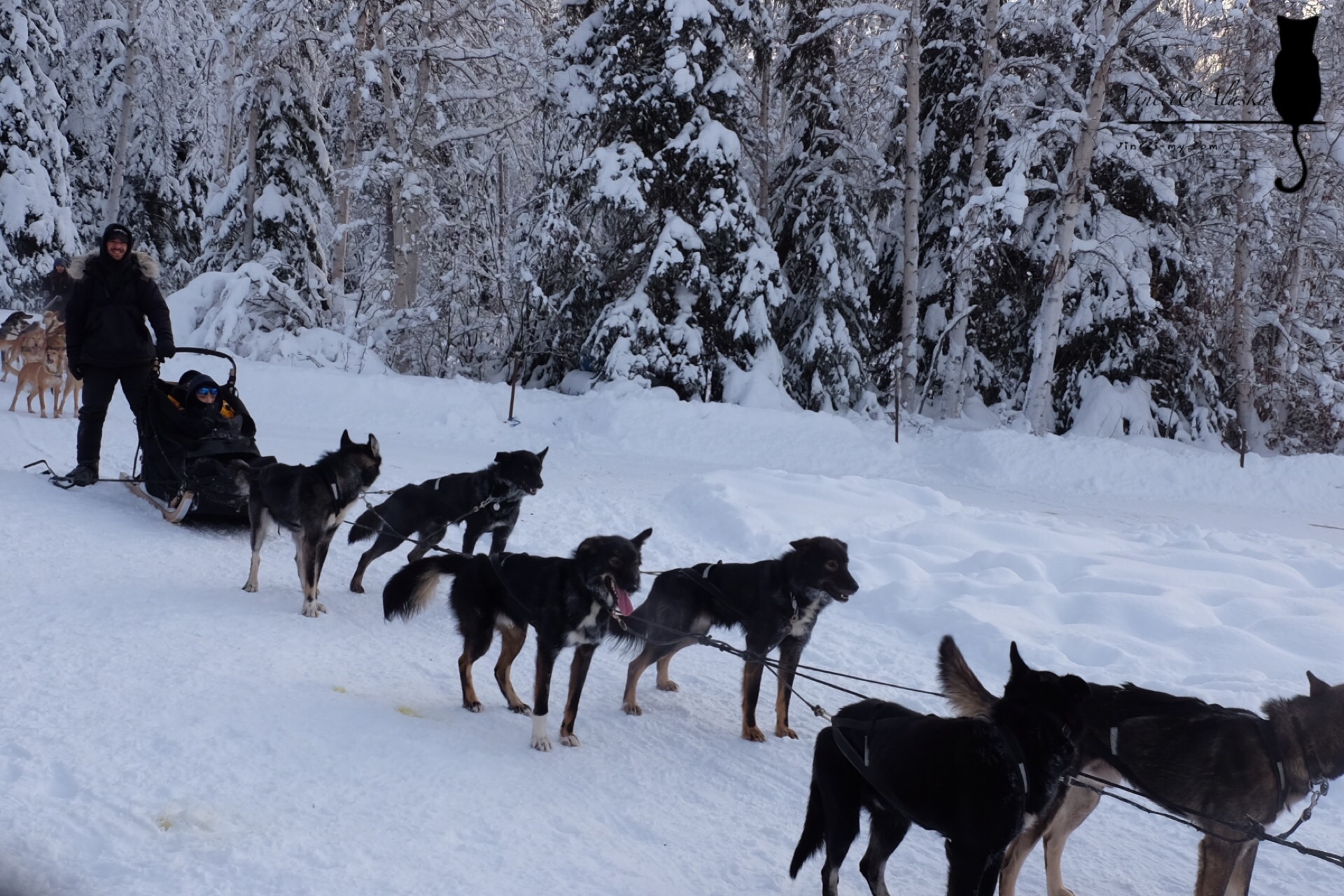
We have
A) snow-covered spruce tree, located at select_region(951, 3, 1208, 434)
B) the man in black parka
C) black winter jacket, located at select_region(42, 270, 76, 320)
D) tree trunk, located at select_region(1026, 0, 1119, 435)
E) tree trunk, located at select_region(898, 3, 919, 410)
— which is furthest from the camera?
tree trunk, located at select_region(898, 3, 919, 410)

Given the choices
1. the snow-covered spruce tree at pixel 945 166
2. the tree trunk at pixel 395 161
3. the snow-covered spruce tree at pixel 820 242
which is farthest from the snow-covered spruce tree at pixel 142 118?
the snow-covered spruce tree at pixel 945 166

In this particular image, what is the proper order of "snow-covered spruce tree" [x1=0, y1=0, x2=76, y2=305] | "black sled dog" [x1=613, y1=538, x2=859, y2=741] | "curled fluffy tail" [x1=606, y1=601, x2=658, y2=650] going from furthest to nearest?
"snow-covered spruce tree" [x1=0, y1=0, x2=76, y2=305]
"black sled dog" [x1=613, y1=538, x2=859, y2=741]
"curled fluffy tail" [x1=606, y1=601, x2=658, y2=650]

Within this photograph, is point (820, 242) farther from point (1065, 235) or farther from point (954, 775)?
point (954, 775)

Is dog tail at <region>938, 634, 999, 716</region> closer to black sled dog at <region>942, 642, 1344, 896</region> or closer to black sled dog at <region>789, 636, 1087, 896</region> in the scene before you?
black sled dog at <region>942, 642, 1344, 896</region>

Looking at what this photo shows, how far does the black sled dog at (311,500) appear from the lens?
6281 millimetres

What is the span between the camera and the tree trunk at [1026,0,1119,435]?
15312 millimetres

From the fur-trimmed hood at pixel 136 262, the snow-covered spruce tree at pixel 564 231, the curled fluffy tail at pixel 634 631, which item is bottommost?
the curled fluffy tail at pixel 634 631

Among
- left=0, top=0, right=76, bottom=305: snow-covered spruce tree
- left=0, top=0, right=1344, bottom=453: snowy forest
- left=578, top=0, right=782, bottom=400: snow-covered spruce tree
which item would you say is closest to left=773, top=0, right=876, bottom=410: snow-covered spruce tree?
left=0, top=0, right=1344, bottom=453: snowy forest

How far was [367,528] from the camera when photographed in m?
7.05

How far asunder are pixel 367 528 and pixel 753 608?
3290 mm

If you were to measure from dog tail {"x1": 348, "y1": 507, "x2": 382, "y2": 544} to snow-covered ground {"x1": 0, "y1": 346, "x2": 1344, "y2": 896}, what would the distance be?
0.43 m

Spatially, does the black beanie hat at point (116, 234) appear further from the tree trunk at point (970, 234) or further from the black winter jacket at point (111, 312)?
the tree trunk at point (970, 234)

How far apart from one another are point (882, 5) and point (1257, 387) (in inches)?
399

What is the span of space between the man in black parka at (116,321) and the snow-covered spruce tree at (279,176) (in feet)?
36.1
